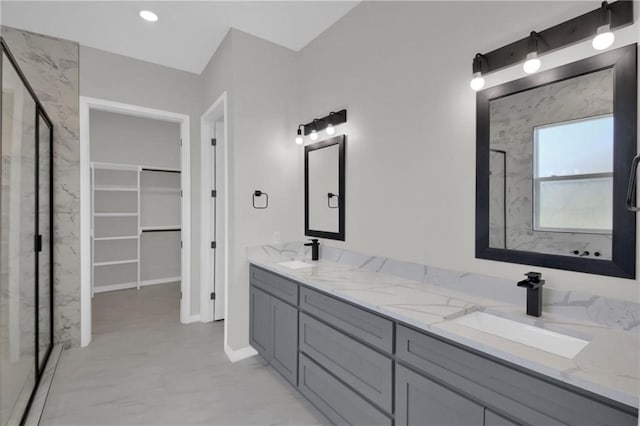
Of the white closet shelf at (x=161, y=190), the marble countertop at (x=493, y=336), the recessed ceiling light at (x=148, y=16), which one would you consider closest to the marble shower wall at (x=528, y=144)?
the marble countertop at (x=493, y=336)

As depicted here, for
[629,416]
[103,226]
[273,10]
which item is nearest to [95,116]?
[103,226]

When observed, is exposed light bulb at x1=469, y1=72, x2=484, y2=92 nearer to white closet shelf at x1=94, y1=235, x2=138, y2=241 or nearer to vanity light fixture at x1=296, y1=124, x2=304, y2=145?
vanity light fixture at x1=296, y1=124, x2=304, y2=145

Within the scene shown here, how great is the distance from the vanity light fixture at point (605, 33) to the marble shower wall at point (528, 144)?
0.12 metres

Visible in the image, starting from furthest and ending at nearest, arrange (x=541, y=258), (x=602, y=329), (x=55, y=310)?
1. (x=55, y=310)
2. (x=541, y=258)
3. (x=602, y=329)

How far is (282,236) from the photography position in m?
3.02

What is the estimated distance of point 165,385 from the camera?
2.36 m

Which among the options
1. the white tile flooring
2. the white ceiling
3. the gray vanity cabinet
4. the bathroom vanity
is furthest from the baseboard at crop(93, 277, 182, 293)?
the bathroom vanity

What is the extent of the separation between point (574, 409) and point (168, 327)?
142 inches

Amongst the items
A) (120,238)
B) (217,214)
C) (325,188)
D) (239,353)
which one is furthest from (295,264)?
(120,238)

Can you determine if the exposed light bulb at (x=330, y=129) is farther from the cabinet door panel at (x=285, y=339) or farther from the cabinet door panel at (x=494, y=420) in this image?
the cabinet door panel at (x=494, y=420)

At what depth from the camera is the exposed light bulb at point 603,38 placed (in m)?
1.20

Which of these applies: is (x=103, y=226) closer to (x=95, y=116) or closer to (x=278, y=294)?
(x=95, y=116)

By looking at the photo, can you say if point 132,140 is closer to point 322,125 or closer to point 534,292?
point 322,125

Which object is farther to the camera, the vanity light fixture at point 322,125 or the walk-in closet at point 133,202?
the walk-in closet at point 133,202
